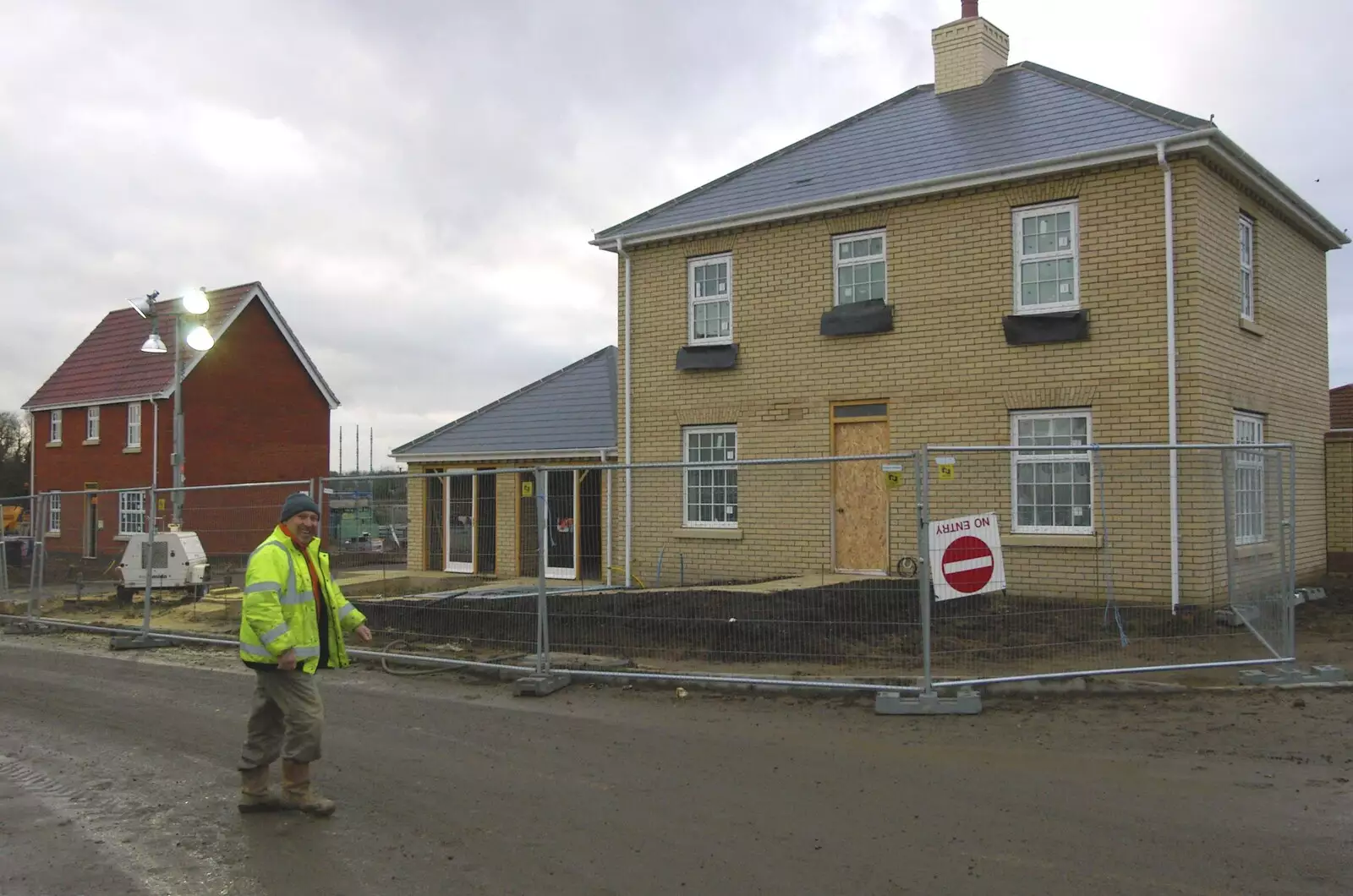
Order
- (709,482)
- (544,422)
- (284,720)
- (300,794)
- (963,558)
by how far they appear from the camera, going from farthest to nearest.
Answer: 1. (544,422)
2. (709,482)
3. (963,558)
4. (284,720)
5. (300,794)

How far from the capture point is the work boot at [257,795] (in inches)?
237

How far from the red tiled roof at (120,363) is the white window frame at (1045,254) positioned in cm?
2647

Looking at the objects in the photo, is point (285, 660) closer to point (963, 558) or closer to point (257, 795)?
point (257, 795)

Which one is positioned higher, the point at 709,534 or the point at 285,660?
the point at 709,534

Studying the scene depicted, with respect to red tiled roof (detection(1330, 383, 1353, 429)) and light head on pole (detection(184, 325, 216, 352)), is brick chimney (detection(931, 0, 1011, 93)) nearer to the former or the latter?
red tiled roof (detection(1330, 383, 1353, 429))

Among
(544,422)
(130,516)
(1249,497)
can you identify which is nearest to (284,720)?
(1249,497)

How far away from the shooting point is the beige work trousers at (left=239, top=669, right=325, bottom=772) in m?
5.96

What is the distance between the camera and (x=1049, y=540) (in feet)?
26.1

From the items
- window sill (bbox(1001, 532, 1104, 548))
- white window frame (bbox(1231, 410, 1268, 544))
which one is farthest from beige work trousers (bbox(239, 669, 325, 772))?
white window frame (bbox(1231, 410, 1268, 544))

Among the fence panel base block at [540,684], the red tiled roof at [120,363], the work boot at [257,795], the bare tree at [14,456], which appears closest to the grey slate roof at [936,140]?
the fence panel base block at [540,684]

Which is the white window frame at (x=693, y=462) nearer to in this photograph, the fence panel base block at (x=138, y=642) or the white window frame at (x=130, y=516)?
the fence panel base block at (x=138, y=642)

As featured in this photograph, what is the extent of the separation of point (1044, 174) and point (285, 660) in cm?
1163

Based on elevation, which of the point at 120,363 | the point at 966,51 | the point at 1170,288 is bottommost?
the point at 1170,288

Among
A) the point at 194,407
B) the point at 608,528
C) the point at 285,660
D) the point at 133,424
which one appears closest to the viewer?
the point at 285,660
